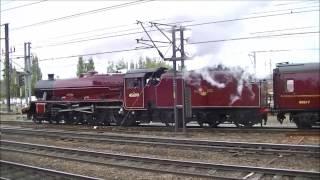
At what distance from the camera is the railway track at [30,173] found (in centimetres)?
1159

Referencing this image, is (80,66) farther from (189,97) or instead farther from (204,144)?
(204,144)

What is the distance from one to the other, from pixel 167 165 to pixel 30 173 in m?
3.77

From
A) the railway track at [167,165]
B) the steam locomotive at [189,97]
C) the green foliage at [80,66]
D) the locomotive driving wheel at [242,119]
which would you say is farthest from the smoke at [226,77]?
the green foliage at [80,66]

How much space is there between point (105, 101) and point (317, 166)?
54.7 ft

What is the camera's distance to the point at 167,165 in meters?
12.7

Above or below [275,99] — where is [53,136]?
below

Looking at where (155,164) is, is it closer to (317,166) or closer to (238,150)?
(238,150)

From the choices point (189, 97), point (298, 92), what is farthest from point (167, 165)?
point (298, 92)

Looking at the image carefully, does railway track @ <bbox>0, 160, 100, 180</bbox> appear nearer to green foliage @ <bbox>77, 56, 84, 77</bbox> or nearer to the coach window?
the coach window

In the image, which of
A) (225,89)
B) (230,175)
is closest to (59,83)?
(225,89)

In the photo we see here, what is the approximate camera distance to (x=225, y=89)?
2150 centimetres

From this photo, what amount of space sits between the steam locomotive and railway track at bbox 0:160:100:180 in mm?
8412

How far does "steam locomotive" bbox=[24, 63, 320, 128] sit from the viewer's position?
65.5 ft

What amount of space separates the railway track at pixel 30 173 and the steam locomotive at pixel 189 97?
27.6ft
